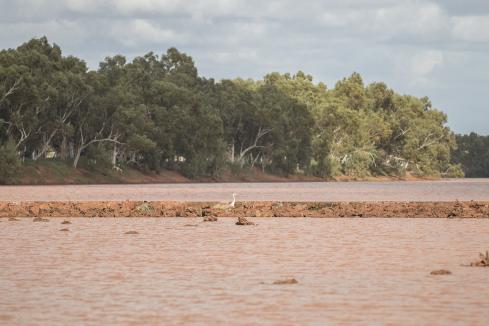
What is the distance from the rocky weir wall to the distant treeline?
4688 cm

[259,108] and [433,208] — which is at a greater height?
[259,108]

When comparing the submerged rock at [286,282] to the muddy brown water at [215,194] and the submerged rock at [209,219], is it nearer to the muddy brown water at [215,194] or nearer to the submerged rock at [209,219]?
the submerged rock at [209,219]

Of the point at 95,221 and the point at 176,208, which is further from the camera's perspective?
the point at 176,208

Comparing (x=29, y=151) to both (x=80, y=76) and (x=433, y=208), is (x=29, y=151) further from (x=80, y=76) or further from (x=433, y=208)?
(x=433, y=208)

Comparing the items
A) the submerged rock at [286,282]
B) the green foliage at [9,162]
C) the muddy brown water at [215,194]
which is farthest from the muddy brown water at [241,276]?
the green foliage at [9,162]

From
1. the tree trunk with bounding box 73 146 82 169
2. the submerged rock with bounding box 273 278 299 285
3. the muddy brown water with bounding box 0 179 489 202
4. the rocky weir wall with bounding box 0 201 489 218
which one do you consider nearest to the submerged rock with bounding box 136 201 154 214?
the rocky weir wall with bounding box 0 201 489 218

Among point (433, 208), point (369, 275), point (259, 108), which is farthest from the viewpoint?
point (259, 108)

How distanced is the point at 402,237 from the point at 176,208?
16.7m

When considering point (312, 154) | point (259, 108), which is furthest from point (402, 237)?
point (312, 154)

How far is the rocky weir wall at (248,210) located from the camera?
143 feet

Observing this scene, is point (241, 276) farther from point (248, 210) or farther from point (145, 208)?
point (145, 208)

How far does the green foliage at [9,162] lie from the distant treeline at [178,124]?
5.7 inches

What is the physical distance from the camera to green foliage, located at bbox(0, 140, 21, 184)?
91.1 meters

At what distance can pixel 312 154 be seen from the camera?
522ft
